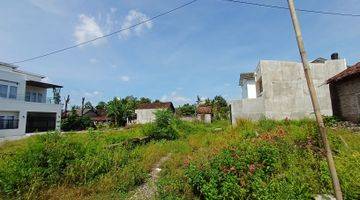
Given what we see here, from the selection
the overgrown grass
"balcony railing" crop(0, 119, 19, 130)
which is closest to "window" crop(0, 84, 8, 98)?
"balcony railing" crop(0, 119, 19, 130)

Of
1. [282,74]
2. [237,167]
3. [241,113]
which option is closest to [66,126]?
[241,113]

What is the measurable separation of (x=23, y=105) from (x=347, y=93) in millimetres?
31549

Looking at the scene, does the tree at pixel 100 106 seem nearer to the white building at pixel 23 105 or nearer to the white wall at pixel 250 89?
the white building at pixel 23 105

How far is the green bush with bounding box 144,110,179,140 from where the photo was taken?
61.6 ft

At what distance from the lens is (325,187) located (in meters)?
5.34

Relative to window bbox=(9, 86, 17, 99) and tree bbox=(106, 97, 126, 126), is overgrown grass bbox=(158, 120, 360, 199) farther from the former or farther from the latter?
tree bbox=(106, 97, 126, 126)

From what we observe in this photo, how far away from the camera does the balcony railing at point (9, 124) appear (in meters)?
27.9

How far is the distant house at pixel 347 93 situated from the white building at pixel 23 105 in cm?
2844

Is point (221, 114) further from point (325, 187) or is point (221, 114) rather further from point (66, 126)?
point (325, 187)

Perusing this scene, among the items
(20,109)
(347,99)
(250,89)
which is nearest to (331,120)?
(347,99)

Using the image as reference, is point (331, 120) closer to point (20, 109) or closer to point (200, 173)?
point (200, 173)

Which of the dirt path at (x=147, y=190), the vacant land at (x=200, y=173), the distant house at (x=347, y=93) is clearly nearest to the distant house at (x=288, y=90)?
the distant house at (x=347, y=93)

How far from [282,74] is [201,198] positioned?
16813mm

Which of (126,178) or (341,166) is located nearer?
(341,166)
